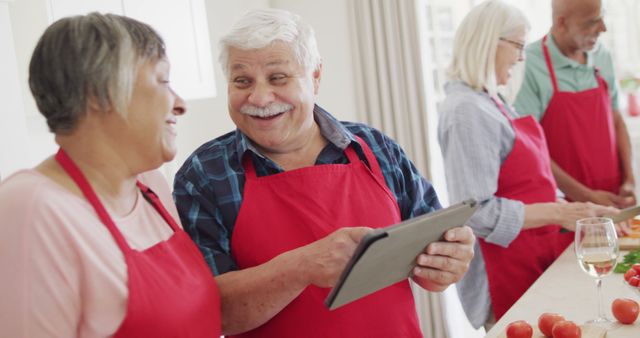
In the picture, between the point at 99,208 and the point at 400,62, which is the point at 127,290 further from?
the point at 400,62

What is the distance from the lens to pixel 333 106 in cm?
363

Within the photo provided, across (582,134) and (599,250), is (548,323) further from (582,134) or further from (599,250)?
(582,134)

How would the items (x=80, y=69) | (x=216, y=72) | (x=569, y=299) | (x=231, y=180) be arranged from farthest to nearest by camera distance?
(x=216, y=72)
(x=569, y=299)
(x=231, y=180)
(x=80, y=69)

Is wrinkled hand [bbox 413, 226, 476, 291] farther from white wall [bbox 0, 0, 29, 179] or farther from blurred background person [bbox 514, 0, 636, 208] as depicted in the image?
blurred background person [bbox 514, 0, 636, 208]

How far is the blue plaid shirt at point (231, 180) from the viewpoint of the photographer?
1.44 meters

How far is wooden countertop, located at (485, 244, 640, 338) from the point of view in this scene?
1557 millimetres

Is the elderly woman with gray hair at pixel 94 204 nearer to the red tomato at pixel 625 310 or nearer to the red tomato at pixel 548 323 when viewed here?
the red tomato at pixel 548 323

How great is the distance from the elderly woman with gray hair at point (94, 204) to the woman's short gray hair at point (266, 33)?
325 mm

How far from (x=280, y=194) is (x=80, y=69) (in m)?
0.57

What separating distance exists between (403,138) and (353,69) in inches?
17.5

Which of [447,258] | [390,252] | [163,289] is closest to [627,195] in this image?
[447,258]

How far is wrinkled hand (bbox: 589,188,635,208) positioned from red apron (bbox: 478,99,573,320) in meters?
0.46

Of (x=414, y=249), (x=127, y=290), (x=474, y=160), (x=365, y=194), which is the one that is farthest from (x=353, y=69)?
(x=127, y=290)

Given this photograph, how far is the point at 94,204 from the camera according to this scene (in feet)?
3.59
